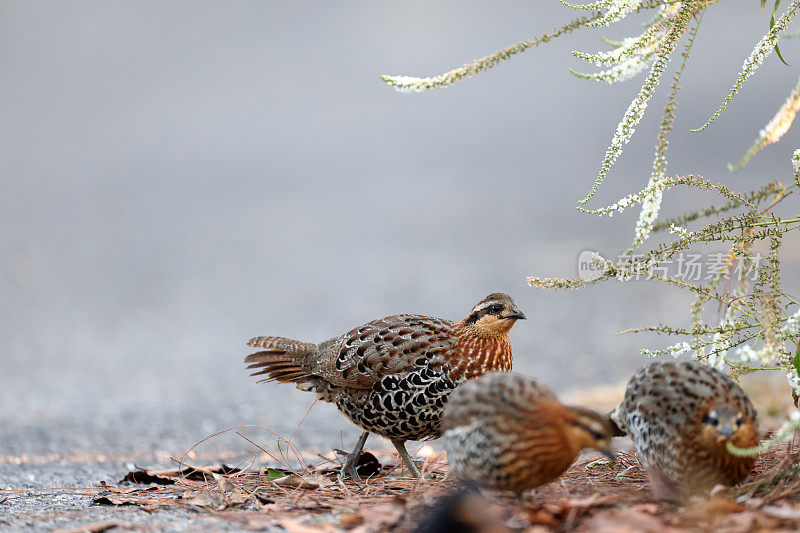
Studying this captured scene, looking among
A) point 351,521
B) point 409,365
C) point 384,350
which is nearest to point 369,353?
point 384,350

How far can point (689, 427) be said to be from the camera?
10.9 feet

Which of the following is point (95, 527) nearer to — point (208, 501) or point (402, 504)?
point (208, 501)

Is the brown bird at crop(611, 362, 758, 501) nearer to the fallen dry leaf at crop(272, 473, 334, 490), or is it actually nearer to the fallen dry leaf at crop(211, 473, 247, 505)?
the fallen dry leaf at crop(272, 473, 334, 490)

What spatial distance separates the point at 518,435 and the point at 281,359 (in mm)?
2106

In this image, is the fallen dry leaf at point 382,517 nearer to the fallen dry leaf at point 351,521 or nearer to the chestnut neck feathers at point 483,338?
the fallen dry leaf at point 351,521

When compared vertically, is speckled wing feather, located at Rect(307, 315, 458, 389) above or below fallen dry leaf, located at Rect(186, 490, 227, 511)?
above

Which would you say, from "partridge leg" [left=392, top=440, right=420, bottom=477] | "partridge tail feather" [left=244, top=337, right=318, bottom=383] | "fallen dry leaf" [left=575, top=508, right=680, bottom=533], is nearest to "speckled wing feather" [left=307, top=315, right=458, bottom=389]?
"partridge tail feather" [left=244, top=337, right=318, bottom=383]

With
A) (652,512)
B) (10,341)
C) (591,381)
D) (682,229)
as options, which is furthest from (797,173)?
(10,341)

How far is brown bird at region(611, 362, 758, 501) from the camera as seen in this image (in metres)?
3.26

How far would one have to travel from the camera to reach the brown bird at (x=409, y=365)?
4.46 metres

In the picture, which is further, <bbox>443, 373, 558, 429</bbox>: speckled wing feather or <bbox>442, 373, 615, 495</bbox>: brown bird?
<bbox>443, 373, 558, 429</bbox>: speckled wing feather

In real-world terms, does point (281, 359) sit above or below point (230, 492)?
above

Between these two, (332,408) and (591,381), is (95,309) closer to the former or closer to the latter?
(332,408)

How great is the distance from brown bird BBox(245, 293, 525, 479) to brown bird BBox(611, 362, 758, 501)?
1096mm
